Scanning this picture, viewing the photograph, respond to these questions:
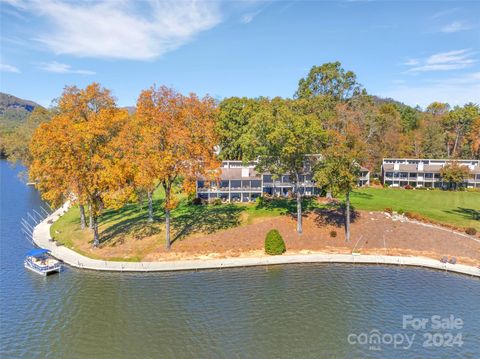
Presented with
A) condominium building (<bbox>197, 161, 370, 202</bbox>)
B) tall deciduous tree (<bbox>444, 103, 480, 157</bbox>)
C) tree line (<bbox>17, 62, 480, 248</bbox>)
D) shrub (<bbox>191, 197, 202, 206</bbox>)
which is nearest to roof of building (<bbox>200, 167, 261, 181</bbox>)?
condominium building (<bbox>197, 161, 370, 202</bbox>)

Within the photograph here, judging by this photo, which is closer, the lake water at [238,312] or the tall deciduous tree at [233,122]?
the lake water at [238,312]

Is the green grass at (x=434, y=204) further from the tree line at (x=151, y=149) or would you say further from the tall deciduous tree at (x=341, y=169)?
the tree line at (x=151, y=149)

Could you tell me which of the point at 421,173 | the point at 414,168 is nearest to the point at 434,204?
the point at 421,173

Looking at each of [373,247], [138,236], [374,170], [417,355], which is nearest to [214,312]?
[417,355]

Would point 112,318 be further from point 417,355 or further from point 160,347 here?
point 417,355

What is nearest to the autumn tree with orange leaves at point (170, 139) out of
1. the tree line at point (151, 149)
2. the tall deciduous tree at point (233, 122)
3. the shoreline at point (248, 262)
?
the tree line at point (151, 149)
